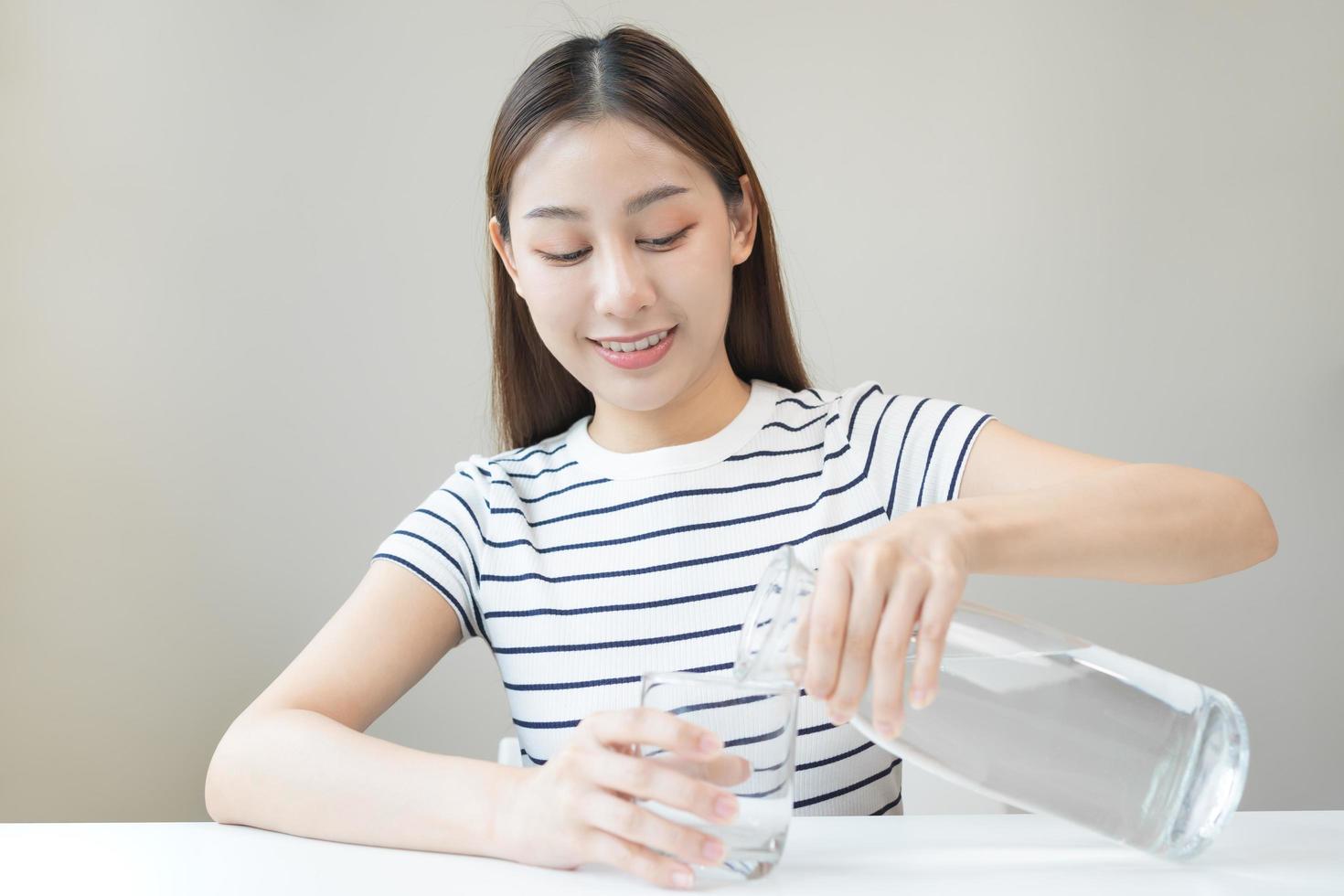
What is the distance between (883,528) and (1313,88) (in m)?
1.90

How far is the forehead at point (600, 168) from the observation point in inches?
37.2

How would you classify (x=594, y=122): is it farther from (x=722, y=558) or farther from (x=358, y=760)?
(x=358, y=760)

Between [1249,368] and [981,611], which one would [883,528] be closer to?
[981,611]

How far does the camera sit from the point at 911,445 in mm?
1042

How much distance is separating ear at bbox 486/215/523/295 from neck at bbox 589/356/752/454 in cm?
15

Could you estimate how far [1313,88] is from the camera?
2043 mm

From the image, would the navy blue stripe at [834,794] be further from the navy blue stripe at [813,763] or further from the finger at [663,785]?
the finger at [663,785]

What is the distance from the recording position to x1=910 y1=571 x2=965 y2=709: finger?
535mm

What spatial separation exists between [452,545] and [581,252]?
297mm

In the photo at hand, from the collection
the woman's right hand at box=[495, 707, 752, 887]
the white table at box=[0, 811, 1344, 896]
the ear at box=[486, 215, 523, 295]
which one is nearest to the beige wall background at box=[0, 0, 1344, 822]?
the ear at box=[486, 215, 523, 295]

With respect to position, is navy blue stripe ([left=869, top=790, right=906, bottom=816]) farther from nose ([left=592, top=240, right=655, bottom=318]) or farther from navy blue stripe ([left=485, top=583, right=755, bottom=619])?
nose ([left=592, top=240, right=655, bottom=318])

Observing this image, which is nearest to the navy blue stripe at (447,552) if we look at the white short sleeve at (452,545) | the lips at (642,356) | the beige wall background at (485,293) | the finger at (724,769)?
the white short sleeve at (452,545)

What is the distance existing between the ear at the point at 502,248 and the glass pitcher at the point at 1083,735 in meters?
0.63

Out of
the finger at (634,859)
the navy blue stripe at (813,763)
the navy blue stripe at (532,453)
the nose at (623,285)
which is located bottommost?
the navy blue stripe at (813,763)
